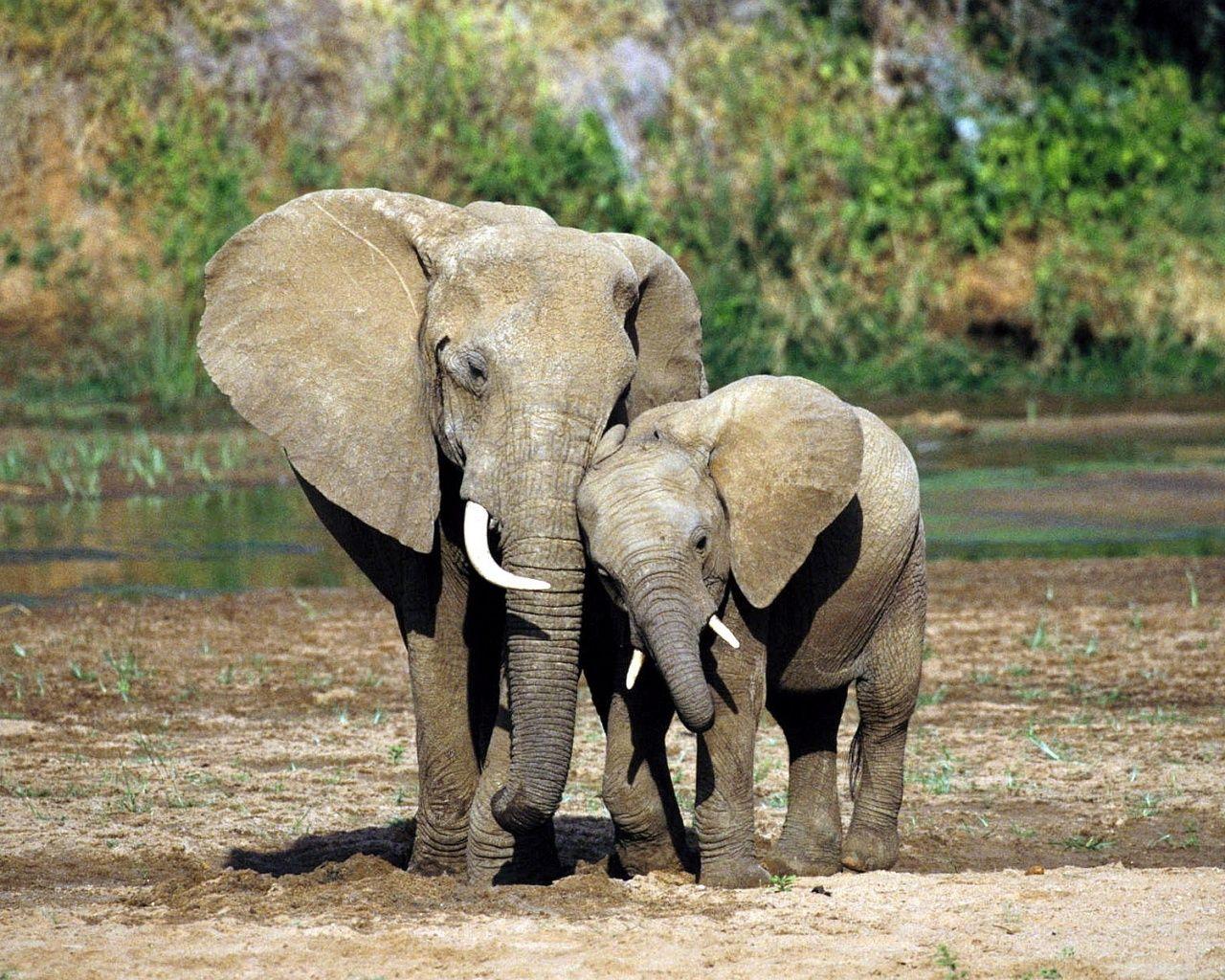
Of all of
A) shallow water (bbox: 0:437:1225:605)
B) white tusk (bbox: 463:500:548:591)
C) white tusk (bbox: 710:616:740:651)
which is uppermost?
white tusk (bbox: 463:500:548:591)

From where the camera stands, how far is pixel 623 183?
22.2 metres

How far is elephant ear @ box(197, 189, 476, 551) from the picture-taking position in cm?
608

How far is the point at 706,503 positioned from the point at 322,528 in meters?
9.28

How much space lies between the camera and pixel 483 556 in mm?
5566

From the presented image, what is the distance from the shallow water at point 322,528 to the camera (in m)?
12.7

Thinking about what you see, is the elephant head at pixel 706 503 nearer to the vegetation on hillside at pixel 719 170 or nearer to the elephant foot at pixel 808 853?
the elephant foot at pixel 808 853

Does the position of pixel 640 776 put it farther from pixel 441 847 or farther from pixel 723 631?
pixel 441 847

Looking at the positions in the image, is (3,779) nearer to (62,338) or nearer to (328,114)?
(62,338)

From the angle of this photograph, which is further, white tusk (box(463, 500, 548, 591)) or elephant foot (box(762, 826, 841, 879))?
elephant foot (box(762, 826, 841, 879))

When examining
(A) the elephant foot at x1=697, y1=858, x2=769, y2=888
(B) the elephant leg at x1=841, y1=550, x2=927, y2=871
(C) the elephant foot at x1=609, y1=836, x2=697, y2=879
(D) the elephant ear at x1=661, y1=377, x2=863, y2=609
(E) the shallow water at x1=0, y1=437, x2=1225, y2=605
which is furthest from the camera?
(E) the shallow water at x1=0, y1=437, x2=1225, y2=605

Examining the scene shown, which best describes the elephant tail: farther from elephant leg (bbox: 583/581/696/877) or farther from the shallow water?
the shallow water

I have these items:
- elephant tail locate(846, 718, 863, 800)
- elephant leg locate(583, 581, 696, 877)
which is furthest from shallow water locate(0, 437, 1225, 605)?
elephant leg locate(583, 581, 696, 877)

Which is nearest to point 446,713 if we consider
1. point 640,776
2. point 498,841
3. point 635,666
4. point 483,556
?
point 498,841

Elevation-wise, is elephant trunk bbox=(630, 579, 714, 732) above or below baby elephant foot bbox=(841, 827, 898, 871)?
above
